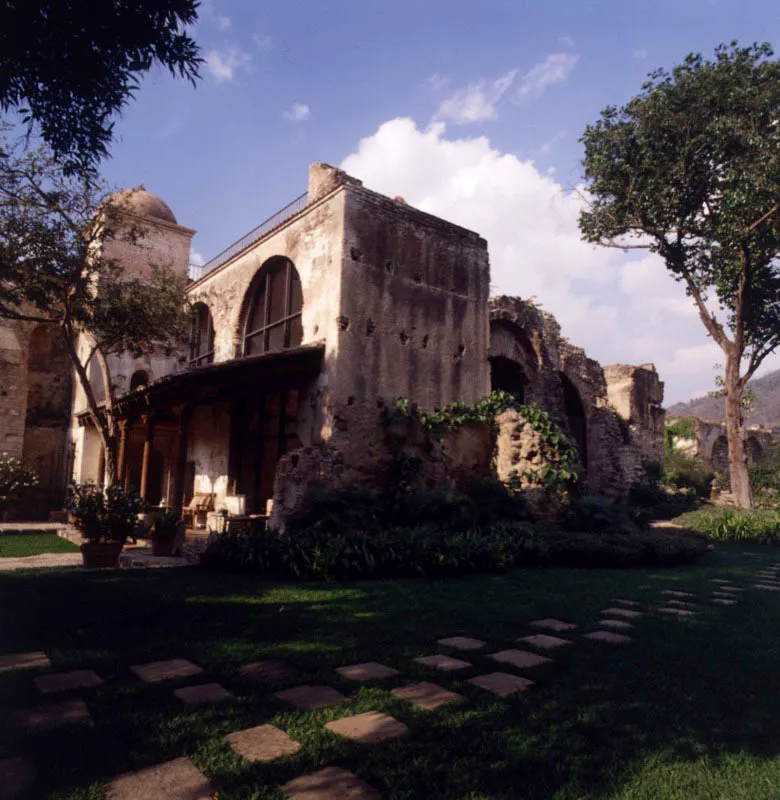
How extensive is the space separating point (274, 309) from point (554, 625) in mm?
10689

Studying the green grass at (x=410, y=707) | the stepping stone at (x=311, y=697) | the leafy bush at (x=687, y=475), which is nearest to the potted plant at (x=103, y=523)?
the green grass at (x=410, y=707)

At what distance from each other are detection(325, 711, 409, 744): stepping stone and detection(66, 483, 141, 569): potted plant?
20.8ft

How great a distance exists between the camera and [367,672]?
3285mm

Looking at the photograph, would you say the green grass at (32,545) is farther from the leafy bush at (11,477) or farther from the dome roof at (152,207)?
the dome roof at (152,207)

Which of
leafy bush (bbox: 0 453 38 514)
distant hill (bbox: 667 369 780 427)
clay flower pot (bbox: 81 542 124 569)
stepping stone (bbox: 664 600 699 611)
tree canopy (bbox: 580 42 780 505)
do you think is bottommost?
stepping stone (bbox: 664 600 699 611)

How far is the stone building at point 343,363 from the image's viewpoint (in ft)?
34.2

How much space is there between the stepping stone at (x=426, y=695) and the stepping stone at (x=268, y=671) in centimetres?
67

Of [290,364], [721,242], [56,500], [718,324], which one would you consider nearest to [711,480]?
[718,324]

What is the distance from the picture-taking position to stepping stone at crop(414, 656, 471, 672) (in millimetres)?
3402

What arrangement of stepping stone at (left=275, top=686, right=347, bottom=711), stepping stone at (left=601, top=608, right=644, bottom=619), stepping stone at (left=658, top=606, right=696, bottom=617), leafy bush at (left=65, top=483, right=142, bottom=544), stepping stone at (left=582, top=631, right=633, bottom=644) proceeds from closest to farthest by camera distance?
stepping stone at (left=275, top=686, right=347, bottom=711) < stepping stone at (left=582, top=631, right=633, bottom=644) < stepping stone at (left=601, top=608, right=644, bottom=619) < stepping stone at (left=658, top=606, right=696, bottom=617) < leafy bush at (left=65, top=483, right=142, bottom=544)

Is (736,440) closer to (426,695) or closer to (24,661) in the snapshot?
(426,695)

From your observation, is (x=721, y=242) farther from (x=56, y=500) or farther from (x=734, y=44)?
(x=56, y=500)

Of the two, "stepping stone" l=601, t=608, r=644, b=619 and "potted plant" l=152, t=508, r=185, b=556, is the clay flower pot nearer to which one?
"potted plant" l=152, t=508, r=185, b=556

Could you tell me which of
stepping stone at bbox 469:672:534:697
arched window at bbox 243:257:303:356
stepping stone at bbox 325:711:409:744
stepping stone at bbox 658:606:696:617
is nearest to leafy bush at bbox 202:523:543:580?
stepping stone at bbox 658:606:696:617
